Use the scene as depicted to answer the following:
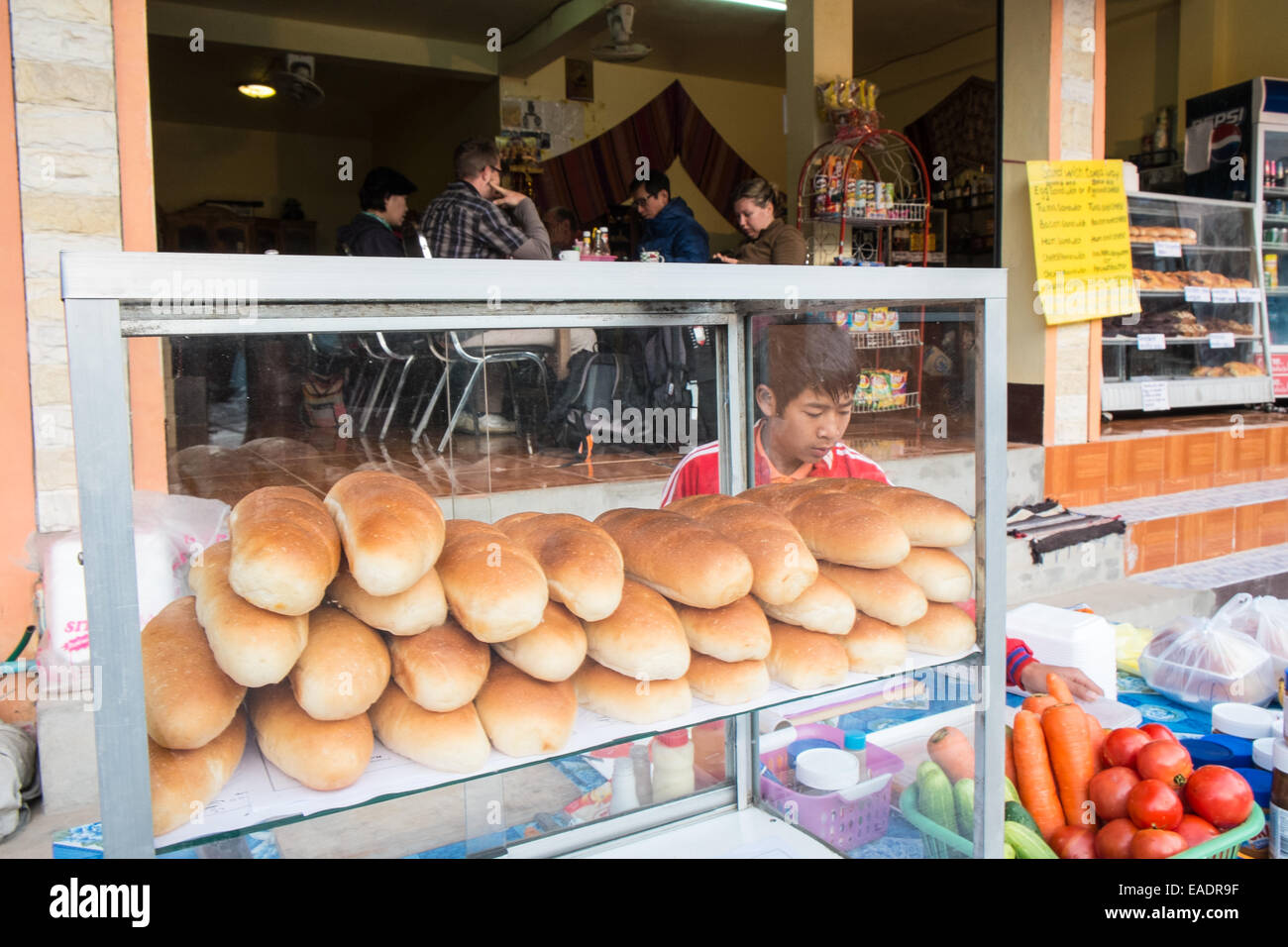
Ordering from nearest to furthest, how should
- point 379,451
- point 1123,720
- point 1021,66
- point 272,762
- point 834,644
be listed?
point 272,762 < point 834,644 < point 379,451 < point 1123,720 < point 1021,66

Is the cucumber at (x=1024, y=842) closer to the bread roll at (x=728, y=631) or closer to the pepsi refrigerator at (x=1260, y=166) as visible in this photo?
the bread roll at (x=728, y=631)

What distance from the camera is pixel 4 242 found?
8.91 ft

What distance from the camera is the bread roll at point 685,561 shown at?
1021 millimetres

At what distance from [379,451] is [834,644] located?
694 millimetres

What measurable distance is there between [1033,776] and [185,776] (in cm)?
132

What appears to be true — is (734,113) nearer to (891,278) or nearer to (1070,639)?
(1070,639)

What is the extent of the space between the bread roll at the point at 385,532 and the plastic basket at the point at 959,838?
810mm

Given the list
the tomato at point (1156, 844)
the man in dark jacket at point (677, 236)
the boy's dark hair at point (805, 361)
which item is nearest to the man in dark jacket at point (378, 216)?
the man in dark jacket at point (677, 236)

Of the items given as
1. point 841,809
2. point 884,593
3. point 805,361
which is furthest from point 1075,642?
point 884,593

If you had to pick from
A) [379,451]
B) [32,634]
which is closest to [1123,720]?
[379,451]

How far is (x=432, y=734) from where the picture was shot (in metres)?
0.87

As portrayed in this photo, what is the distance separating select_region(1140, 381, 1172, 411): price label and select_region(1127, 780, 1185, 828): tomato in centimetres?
491

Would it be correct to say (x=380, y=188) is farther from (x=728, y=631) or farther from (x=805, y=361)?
(x=728, y=631)

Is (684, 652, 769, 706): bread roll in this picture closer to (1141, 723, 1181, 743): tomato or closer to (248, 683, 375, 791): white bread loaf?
(248, 683, 375, 791): white bread loaf
